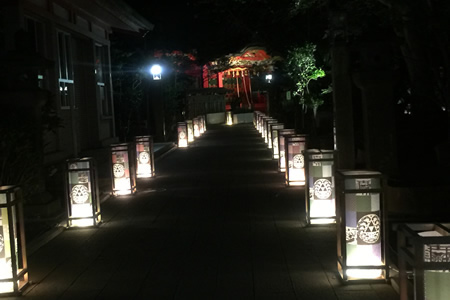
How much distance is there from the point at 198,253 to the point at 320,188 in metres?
2.52

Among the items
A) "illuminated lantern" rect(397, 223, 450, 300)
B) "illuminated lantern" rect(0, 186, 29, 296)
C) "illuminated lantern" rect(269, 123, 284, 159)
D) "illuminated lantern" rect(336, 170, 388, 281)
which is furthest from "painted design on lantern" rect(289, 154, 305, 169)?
Answer: "illuminated lantern" rect(397, 223, 450, 300)

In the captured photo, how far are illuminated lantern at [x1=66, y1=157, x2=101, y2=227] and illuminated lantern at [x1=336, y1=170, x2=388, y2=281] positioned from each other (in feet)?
16.2

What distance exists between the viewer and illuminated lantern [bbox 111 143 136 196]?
13.9 metres

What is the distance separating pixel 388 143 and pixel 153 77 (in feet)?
58.3

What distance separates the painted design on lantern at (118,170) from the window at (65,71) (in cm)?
499

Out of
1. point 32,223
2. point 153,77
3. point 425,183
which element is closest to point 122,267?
point 32,223

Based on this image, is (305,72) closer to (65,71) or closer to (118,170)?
(65,71)

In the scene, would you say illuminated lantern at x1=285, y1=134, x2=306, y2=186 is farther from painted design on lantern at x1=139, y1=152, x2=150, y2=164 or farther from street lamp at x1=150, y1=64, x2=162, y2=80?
street lamp at x1=150, y1=64, x2=162, y2=80

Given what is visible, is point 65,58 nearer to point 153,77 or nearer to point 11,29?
point 11,29

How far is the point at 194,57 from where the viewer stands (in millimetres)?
43906

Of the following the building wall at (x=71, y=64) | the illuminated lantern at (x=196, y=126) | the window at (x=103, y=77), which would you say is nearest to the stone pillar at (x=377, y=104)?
the building wall at (x=71, y=64)

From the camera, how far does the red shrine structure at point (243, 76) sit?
38.7 meters

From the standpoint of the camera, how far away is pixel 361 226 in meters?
6.67

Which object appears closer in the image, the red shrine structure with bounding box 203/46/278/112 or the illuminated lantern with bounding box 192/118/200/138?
the illuminated lantern with bounding box 192/118/200/138
